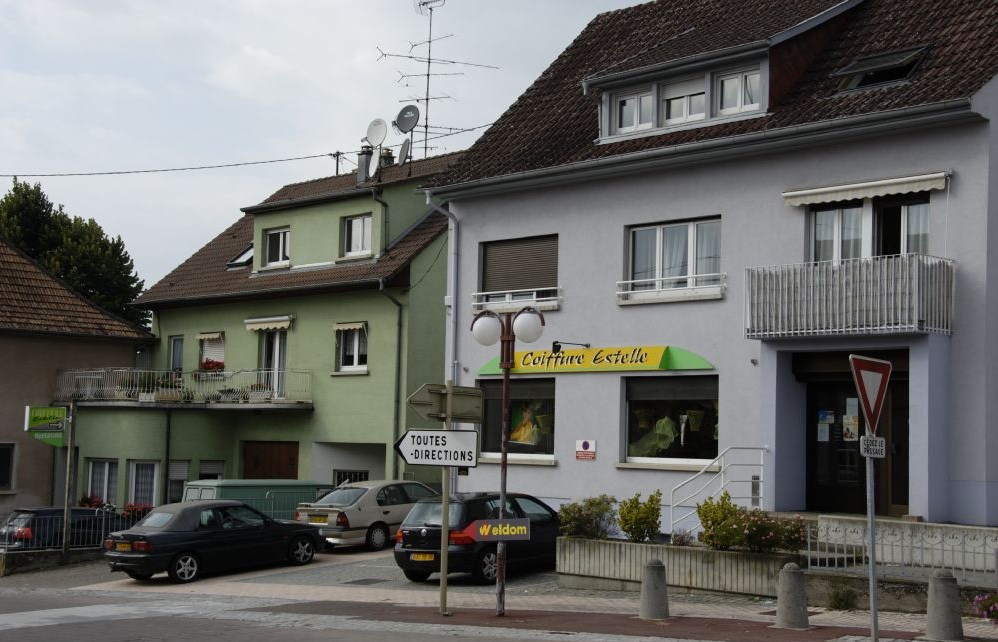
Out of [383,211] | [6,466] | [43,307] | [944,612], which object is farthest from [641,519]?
[43,307]

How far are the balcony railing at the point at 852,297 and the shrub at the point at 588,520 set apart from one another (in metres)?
3.74

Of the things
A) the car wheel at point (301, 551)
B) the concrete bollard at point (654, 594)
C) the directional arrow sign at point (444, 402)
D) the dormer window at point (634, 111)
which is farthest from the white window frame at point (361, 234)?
the concrete bollard at point (654, 594)

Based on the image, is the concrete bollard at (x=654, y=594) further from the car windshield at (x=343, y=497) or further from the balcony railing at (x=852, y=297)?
the car windshield at (x=343, y=497)

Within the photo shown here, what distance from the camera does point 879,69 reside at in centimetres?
2053

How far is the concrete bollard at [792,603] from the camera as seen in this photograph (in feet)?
48.1

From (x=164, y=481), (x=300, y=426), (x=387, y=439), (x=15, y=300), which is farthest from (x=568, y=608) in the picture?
(x=15, y=300)

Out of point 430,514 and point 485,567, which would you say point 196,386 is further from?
point 485,567

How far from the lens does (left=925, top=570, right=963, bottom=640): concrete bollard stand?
13375mm

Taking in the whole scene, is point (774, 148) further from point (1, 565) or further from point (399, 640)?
point (1, 565)

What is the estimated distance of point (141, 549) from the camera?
72.8ft

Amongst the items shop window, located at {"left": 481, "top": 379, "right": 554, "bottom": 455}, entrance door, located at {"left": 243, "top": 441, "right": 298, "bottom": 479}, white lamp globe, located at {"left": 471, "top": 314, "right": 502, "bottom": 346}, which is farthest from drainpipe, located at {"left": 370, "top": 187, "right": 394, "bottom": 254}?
white lamp globe, located at {"left": 471, "top": 314, "right": 502, "bottom": 346}

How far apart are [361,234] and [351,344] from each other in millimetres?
2982

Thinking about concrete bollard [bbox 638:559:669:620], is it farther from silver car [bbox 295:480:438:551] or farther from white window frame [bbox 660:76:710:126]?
silver car [bbox 295:480:438:551]

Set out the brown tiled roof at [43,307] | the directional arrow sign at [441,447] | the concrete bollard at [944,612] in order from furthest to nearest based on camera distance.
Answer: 1. the brown tiled roof at [43,307]
2. the directional arrow sign at [441,447]
3. the concrete bollard at [944,612]
